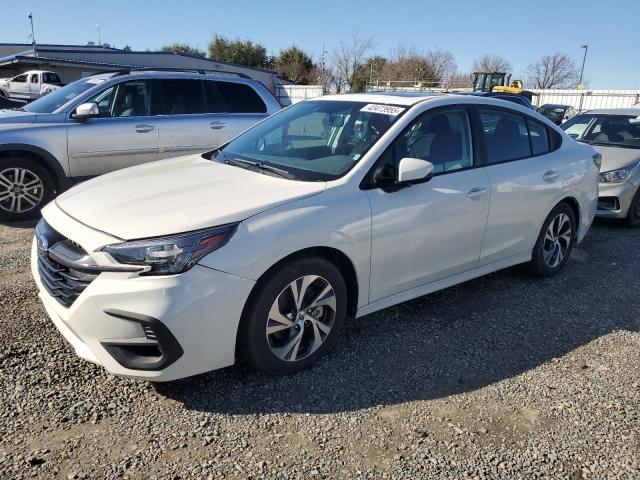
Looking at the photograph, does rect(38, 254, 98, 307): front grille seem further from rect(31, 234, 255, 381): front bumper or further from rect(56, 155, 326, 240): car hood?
rect(56, 155, 326, 240): car hood

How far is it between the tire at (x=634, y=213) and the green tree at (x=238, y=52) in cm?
5221

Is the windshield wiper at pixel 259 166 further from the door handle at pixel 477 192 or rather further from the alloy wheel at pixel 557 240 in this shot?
the alloy wheel at pixel 557 240

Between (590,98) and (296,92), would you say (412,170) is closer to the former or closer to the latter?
(296,92)

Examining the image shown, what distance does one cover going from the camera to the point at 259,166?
12.2ft

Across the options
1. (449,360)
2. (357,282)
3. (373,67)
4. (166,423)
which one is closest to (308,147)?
(357,282)

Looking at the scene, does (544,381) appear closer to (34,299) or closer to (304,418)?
(304,418)

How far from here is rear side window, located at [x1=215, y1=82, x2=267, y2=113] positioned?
7727 millimetres

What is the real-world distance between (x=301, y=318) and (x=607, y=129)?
23.4ft

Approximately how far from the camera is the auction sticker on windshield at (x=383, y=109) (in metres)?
3.81

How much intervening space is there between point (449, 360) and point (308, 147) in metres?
1.79

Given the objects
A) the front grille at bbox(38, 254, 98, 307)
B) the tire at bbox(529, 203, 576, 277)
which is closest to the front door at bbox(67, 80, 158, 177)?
the front grille at bbox(38, 254, 98, 307)

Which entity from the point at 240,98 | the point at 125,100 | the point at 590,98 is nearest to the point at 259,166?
the point at 125,100

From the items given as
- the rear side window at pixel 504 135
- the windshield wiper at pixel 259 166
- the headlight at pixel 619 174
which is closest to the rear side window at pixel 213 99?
the windshield wiper at pixel 259 166

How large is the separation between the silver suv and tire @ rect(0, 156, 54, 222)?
0.03ft
